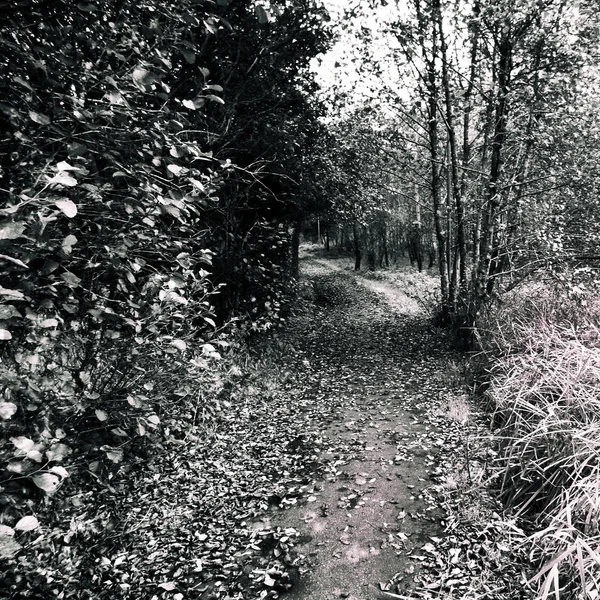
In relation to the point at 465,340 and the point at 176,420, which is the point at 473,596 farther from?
the point at 465,340

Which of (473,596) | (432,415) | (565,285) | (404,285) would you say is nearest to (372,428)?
(432,415)

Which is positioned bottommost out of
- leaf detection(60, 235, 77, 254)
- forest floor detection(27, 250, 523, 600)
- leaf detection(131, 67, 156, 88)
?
forest floor detection(27, 250, 523, 600)

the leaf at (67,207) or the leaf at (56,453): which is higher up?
the leaf at (67,207)

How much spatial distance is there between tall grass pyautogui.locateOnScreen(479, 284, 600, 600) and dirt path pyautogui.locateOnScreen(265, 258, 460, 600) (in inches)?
45.7

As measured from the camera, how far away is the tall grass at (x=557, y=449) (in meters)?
3.54

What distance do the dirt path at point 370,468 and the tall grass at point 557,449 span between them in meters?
1.16

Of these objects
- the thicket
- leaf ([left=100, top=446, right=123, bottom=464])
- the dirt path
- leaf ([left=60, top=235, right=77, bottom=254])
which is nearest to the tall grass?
the dirt path

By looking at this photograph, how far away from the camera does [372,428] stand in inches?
309

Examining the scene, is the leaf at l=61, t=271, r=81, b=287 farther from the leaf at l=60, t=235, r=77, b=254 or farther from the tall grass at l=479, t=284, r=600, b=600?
the tall grass at l=479, t=284, r=600, b=600

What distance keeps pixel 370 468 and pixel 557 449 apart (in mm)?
2695

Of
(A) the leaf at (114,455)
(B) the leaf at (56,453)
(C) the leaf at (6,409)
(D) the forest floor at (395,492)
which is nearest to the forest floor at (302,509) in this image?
(D) the forest floor at (395,492)

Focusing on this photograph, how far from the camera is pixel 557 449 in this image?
16.3 feet

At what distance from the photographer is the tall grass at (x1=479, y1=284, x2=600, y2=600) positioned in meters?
3.54

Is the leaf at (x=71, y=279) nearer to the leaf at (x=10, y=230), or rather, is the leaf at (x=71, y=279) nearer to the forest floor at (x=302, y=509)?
the leaf at (x=10, y=230)
